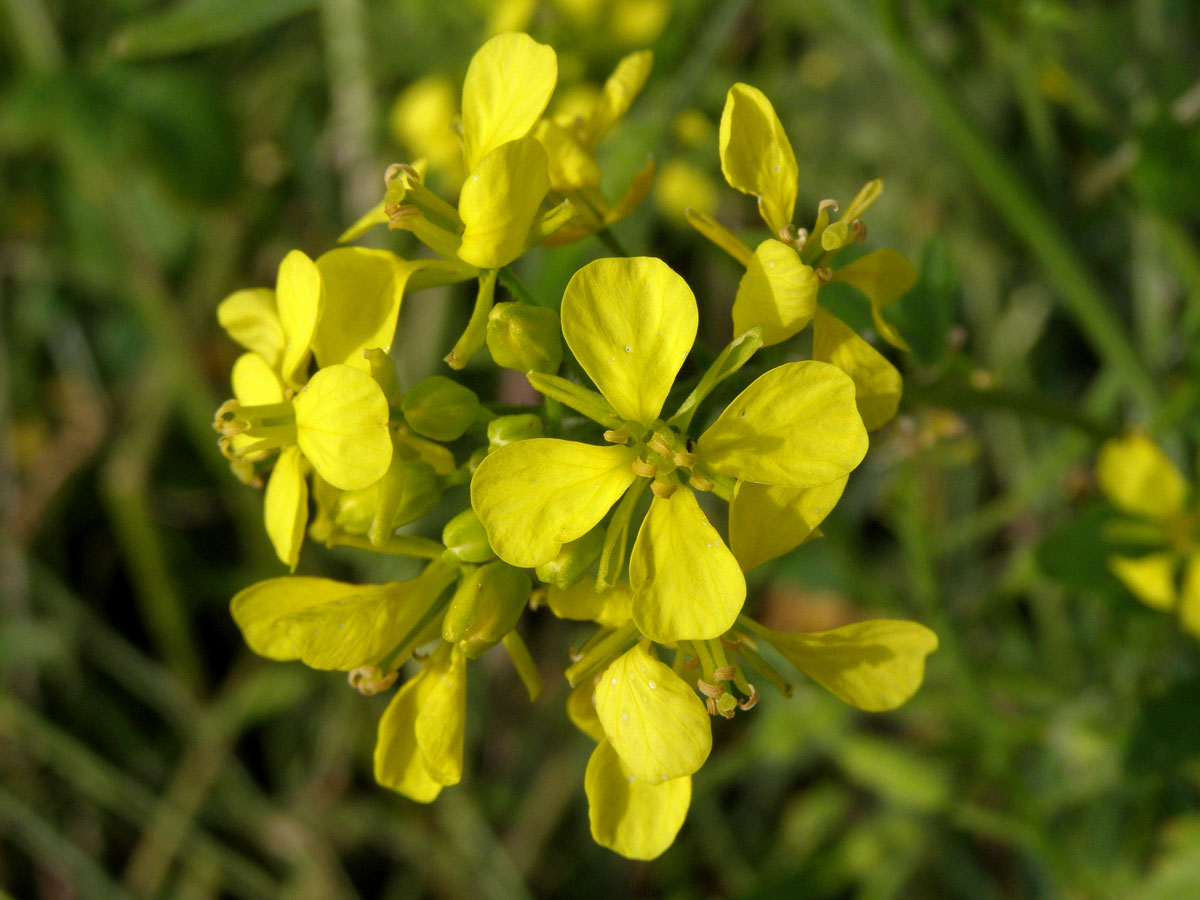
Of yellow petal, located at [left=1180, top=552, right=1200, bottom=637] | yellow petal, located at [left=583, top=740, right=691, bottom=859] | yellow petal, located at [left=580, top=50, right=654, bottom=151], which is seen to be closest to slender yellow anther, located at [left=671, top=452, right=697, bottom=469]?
yellow petal, located at [left=583, top=740, right=691, bottom=859]

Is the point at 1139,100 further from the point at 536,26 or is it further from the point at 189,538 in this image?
the point at 189,538

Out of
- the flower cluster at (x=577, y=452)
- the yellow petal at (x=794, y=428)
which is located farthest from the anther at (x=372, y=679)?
the yellow petal at (x=794, y=428)

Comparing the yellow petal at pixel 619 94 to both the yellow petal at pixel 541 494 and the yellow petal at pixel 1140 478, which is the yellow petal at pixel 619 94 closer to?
the yellow petal at pixel 541 494

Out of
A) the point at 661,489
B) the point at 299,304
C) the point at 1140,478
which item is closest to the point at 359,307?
the point at 299,304

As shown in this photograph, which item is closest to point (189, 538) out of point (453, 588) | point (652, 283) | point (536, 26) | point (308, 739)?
point (308, 739)

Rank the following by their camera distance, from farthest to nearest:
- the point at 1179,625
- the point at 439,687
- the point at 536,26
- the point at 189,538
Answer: the point at 189,538, the point at 536,26, the point at 1179,625, the point at 439,687

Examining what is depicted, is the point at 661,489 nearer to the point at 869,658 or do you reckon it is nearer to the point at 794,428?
the point at 794,428

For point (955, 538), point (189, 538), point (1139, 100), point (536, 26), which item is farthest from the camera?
point (189, 538)

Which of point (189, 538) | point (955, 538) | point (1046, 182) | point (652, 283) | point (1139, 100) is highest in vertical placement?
point (652, 283)
